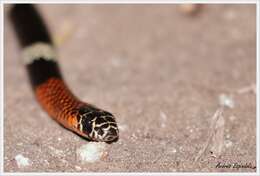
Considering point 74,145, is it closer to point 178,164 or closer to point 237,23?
point 178,164

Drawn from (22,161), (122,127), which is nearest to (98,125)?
(122,127)

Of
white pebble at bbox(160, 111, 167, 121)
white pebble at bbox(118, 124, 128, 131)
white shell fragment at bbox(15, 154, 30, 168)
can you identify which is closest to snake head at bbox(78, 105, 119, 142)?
white pebble at bbox(118, 124, 128, 131)

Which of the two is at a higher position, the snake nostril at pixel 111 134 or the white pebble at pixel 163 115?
the white pebble at pixel 163 115

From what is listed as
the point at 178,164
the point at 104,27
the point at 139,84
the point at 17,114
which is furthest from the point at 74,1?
the point at 178,164

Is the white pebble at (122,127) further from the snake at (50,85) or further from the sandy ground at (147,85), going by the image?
the snake at (50,85)

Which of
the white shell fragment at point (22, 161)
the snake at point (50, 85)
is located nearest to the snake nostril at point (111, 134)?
the snake at point (50, 85)

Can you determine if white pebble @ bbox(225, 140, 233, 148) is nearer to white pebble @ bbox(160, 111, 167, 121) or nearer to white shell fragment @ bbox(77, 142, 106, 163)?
white pebble @ bbox(160, 111, 167, 121)
